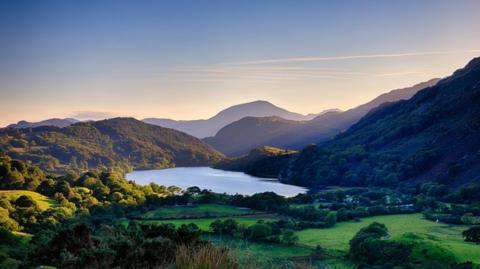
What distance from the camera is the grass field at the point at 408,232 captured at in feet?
111

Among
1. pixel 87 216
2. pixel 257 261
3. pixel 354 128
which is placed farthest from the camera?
pixel 354 128

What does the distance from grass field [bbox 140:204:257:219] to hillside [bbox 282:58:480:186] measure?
42731mm

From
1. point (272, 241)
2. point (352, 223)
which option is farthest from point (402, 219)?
point (272, 241)

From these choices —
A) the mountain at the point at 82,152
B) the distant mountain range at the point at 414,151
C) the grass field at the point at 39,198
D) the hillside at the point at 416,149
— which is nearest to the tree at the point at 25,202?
the grass field at the point at 39,198

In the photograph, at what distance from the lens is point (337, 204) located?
206 feet

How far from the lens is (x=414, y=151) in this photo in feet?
335

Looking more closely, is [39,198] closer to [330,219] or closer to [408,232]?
[330,219]

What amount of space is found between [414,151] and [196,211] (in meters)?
63.5

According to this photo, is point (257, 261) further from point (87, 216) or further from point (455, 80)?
point (455, 80)

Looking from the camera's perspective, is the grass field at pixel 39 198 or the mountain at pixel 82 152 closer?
the grass field at pixel 39 198

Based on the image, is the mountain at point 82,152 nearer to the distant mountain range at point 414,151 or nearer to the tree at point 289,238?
the distant mountain range at point 414,151

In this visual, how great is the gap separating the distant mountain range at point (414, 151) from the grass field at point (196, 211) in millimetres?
41075

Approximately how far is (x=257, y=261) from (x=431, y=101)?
445 ft

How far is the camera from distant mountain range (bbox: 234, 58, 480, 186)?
88.6 meters
